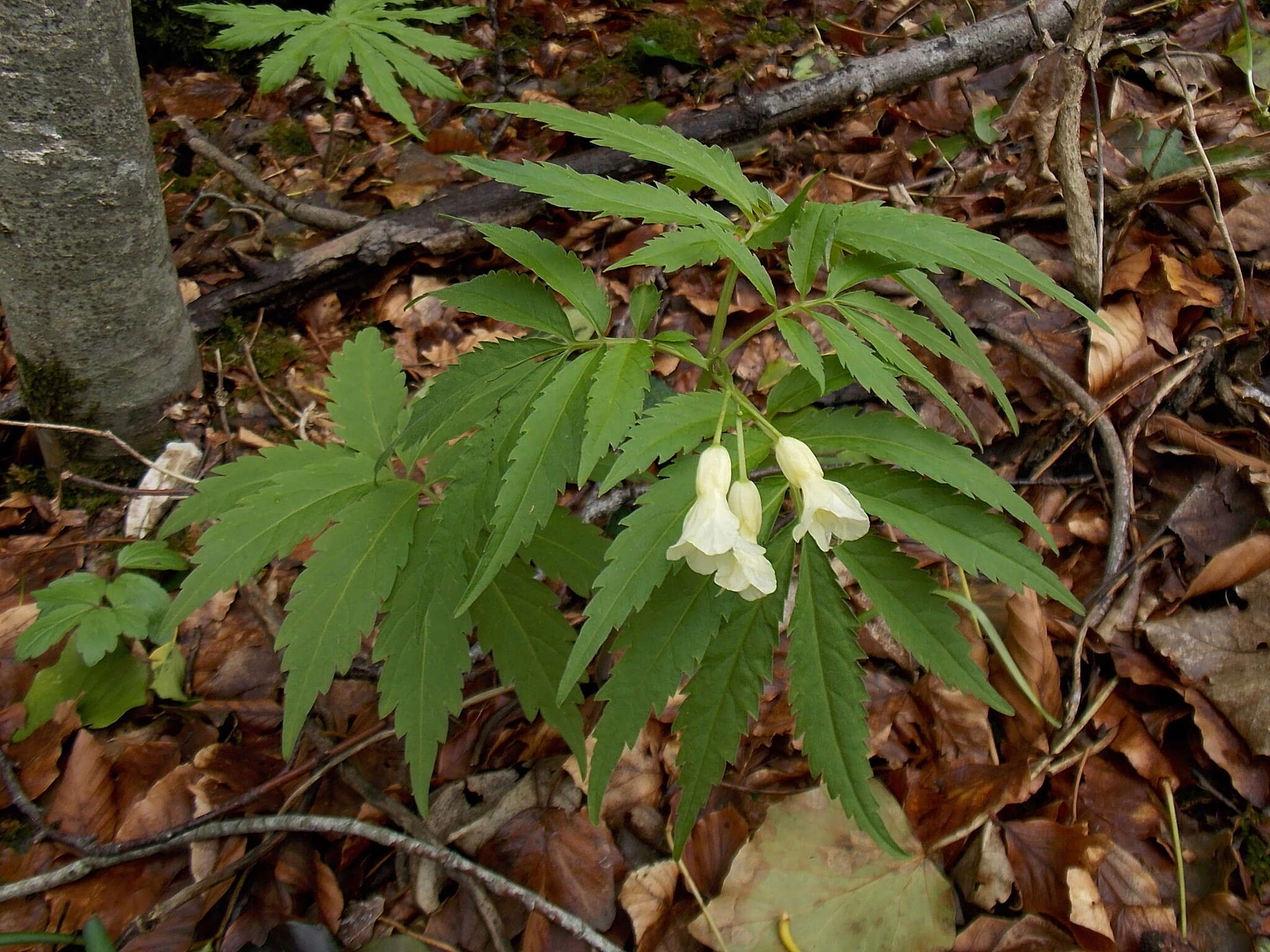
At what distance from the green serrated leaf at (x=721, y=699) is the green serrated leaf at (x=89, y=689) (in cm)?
146

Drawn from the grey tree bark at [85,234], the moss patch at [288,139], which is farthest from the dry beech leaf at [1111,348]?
the moss patch at [288,139]

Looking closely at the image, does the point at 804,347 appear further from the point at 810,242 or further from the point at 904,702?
the point at 904,702

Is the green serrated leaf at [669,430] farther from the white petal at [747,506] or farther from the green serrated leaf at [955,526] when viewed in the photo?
the green serrated leaf at [955,526]

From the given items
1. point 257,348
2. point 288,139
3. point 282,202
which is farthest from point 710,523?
point 288,139

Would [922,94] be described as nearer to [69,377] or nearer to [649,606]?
[649,606]

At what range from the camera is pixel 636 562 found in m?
1.09

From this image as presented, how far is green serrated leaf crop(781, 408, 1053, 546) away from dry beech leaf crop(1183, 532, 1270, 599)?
80 centimetres

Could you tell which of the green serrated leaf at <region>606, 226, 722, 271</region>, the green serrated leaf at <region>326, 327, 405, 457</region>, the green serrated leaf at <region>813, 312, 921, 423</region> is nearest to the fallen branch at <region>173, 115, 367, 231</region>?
the green serrated leaf at <region>326, 327, 405, 457</region>

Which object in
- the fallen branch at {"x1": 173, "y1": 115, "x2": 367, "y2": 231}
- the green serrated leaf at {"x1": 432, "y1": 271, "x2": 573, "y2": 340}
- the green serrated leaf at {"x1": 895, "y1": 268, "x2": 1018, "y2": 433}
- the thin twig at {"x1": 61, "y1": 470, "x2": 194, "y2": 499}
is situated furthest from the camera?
the fallen branch at {"x1": 173, "y1": 115, "x2": 367, "y2": 231}

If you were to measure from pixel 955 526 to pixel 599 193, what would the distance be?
0.76 metres

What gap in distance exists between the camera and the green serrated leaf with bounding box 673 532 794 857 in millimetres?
1194

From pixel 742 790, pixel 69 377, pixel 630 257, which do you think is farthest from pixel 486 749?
pixel 69 377

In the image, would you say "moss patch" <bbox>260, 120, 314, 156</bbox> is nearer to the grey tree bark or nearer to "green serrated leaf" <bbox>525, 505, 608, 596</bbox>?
the grey tree bark

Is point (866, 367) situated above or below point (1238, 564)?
above
